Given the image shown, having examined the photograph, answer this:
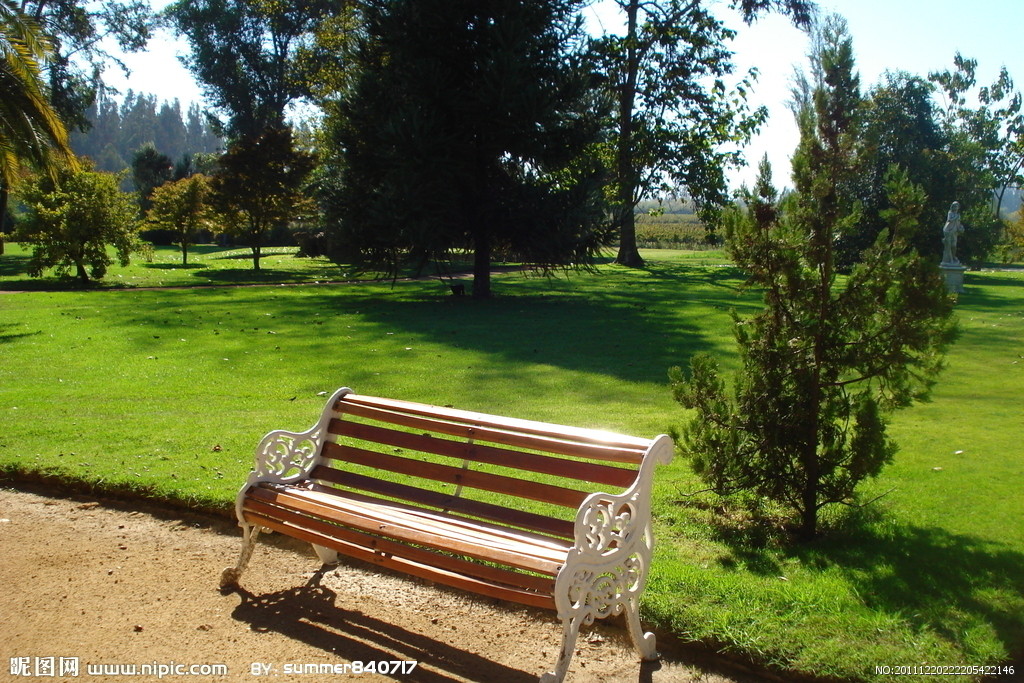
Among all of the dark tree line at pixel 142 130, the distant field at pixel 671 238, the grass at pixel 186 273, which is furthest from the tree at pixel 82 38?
the dark tree line at pixel 142 130

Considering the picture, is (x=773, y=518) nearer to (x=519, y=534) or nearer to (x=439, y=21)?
(x=519, y=534)

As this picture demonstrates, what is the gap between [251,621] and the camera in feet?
13.4

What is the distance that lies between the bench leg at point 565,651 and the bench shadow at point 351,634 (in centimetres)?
36

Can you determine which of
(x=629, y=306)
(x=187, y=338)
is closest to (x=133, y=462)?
(x=187, y=338)

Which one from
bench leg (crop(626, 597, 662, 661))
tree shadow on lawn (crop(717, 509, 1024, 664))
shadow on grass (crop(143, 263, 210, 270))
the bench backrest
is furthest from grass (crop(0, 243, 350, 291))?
bench leg (crop(626, 597, 662, 661))

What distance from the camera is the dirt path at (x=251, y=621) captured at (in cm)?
366

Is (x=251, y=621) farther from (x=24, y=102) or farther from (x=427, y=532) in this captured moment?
(x=24, y=102)

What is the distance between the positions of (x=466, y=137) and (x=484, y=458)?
15.3m

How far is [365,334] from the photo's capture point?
13781 mm

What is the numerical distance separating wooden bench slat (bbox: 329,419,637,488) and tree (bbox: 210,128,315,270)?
24.9 meters

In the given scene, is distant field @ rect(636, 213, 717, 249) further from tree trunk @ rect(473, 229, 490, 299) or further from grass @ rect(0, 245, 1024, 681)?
grass @ rect(0, 245, 1024, 681)

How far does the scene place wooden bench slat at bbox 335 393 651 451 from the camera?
382 centimetres

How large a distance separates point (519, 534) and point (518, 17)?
15676mm

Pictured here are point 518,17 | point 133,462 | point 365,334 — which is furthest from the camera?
point 518,17
